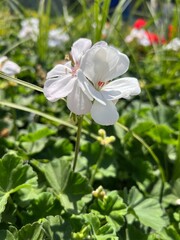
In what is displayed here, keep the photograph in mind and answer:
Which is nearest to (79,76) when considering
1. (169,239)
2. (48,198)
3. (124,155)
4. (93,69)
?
(93,69)

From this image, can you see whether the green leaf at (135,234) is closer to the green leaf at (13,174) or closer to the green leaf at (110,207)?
the green leaf at (110,207)

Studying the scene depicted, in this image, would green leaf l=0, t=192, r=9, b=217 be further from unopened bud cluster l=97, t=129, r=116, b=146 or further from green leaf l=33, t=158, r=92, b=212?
unopened bud cluster l=97, t=129, r=116, b=146

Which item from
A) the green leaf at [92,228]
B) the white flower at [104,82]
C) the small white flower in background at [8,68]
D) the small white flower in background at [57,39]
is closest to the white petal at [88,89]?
the white flower at [104,82]

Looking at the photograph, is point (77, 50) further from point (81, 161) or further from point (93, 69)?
point (81, 161)

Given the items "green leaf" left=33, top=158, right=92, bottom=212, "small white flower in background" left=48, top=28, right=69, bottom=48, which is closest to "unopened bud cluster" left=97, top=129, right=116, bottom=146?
"green leaf" left=33, top=158, right=92, bottom=212

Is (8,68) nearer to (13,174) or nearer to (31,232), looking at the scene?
(13,174)
